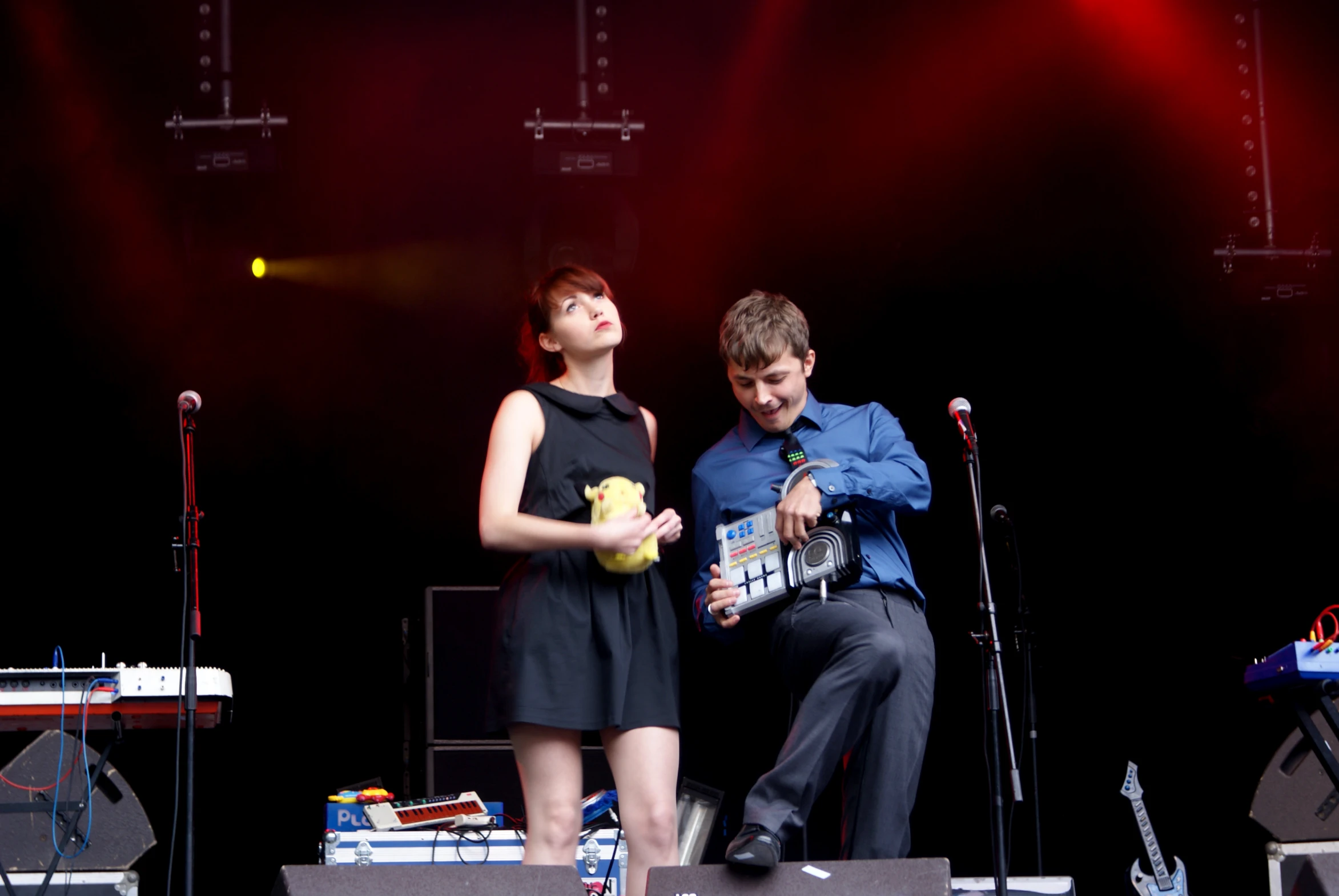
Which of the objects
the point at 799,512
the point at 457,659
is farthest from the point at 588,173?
the point at 799,512

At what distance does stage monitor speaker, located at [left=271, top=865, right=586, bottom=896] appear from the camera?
2.28 metres

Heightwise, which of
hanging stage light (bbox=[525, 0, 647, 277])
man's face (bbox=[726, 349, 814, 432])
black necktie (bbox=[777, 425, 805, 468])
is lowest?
black necktie (bbox=[777, 425, 805, 468])

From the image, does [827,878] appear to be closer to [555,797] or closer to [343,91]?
[555,797]

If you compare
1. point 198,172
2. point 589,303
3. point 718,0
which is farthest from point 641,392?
point 589,303

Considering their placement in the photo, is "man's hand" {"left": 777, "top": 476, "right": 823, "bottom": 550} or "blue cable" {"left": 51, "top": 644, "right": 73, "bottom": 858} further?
"blue cable" {"left": 51, "top": 644, "right": 73, "bottom": 858}

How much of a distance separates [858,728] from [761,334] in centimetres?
111

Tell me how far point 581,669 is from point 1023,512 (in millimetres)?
3964

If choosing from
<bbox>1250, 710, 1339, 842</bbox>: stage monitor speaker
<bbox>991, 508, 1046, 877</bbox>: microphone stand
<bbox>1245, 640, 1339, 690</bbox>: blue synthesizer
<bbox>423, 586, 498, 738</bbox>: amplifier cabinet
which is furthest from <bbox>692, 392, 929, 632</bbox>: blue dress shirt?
<bbox>1250, 710, 1339, 842</bbox>: stage monitor speaker

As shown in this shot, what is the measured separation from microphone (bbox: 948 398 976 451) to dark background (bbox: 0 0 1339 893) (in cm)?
247

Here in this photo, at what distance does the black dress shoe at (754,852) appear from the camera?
2520mm

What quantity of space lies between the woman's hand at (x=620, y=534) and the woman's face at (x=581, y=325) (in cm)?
52

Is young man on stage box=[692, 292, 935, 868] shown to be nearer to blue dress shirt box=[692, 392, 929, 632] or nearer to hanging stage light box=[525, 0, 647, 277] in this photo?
blue dress shirt box=[692, 392, 929, 632]

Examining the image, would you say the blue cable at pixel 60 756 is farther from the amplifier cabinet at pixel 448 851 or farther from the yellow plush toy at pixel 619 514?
the yellow plush toy at pixel 619 514

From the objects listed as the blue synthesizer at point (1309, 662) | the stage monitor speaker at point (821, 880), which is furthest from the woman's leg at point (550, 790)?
the blue synthesizer at point (1309, 662)
